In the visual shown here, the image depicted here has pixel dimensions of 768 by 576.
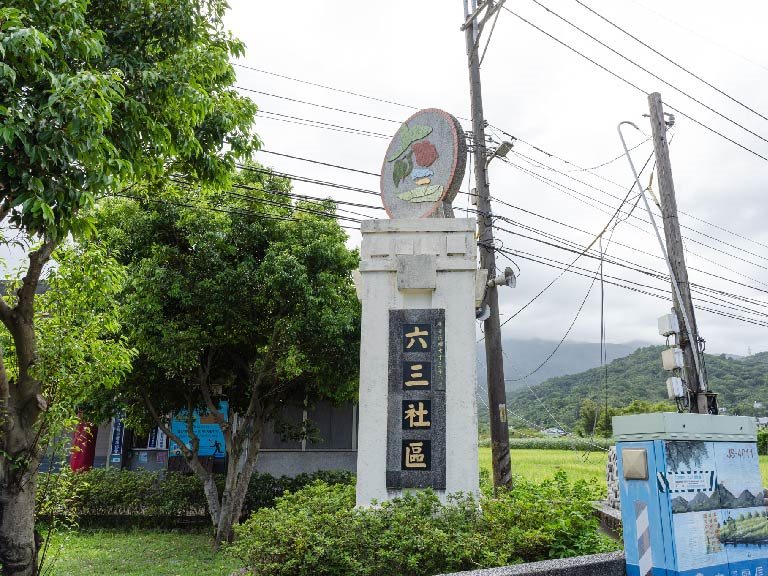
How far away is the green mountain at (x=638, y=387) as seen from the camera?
121ft

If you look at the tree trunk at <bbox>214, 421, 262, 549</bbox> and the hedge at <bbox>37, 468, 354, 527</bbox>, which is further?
the hedge at <bbox>37, 468, 354, 527</bbox>

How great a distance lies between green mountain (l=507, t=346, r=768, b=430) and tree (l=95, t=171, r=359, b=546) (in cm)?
2462

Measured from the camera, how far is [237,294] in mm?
11461

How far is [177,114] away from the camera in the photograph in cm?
659

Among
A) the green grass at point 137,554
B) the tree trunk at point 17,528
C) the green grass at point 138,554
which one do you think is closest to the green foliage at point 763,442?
the green grass at point 138,554

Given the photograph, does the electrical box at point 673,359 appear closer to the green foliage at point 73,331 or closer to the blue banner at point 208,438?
the green foliage at point 73,331

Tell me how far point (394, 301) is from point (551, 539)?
3.93 m

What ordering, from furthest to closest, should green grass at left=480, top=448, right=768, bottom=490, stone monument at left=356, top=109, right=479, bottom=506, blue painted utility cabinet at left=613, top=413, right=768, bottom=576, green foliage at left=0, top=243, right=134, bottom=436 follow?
green grass at left=480, top=448, right=768, bottom=490, stone monument at left=356, top=109, right=479, bottom=506, green foliage at left=0, top=243, right=134, bottom=436, blue painted utility cabinet at left=613, top=413, right=768, bottom=576

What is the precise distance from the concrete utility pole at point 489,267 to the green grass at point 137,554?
495cm

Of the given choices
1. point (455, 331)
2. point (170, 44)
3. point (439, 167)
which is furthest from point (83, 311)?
point (439, 167)

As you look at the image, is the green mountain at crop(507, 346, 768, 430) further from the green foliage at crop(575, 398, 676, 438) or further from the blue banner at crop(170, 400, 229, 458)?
the blue banner at crop(170, 400, 229, 458)

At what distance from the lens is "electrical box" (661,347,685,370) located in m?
11.8

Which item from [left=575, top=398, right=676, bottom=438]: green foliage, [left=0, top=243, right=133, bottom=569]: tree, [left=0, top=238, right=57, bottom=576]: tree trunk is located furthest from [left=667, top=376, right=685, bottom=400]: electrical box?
[left=575, top=398, right=676, bottom=438]: green foliage

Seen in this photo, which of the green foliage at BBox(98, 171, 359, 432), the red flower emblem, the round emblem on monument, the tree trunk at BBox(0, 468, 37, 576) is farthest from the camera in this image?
the green foliage at BBox(98, 171, 359, 432)
